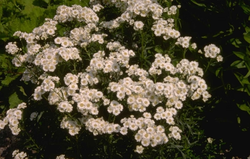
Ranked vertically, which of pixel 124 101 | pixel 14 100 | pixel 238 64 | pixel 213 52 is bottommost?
pixel 14 100

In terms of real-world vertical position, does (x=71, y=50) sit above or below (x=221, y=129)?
above

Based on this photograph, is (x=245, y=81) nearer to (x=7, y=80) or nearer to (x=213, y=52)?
(x=213, y=52)

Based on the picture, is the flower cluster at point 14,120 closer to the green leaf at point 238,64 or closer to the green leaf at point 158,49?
the green leaf at point 158,49

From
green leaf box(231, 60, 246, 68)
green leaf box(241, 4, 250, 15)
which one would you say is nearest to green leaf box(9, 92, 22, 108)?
green leaf box(231, 60, 246, 68)

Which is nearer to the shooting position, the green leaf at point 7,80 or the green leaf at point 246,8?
the green leaf at point 246,8

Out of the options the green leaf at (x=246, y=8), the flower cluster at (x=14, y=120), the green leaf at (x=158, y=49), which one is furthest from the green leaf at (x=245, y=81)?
the flower cluster at (x=14, y=120)

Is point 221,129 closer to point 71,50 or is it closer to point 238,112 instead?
point 238,112

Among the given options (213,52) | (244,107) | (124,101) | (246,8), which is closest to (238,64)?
(213,52)

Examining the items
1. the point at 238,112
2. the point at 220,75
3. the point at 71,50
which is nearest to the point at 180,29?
the point at 220,75
